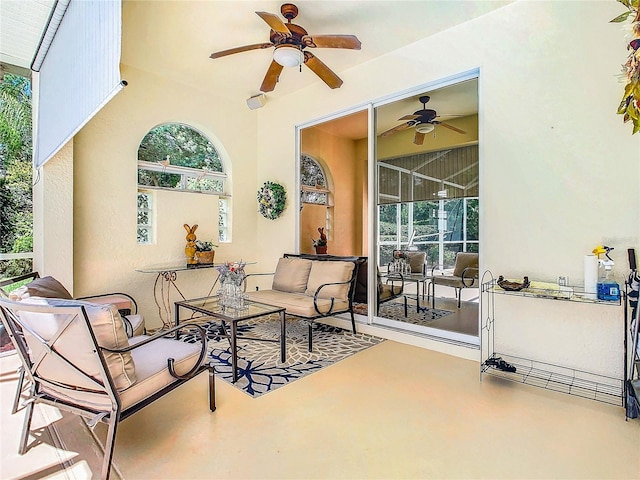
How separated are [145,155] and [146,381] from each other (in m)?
3.48

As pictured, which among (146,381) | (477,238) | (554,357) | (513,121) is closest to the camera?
(146,381)

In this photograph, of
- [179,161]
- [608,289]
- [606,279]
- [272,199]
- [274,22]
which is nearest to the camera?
[608,289]

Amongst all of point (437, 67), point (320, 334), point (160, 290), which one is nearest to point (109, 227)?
point (160, 290)

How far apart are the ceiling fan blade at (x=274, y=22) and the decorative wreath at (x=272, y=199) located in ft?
7.87

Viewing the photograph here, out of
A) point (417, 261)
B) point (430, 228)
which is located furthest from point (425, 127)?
point (417, 261)

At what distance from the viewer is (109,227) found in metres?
4.10

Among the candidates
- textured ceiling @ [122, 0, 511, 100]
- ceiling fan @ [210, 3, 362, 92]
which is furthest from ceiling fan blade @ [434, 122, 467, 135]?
ceiling fan @ [210, 3, 362, 92]

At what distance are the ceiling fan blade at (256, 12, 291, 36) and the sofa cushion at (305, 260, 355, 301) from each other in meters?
2.42

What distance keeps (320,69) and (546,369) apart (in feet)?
11.1

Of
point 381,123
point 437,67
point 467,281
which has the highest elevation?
point 437,67

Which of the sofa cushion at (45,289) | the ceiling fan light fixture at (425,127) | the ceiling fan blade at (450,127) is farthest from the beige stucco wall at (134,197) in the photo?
the ceiling fan blade at (450,127)

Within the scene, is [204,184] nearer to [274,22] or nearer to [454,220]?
[274,22]

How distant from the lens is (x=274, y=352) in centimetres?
347

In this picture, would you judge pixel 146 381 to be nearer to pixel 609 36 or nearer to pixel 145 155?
pixel 145 155
